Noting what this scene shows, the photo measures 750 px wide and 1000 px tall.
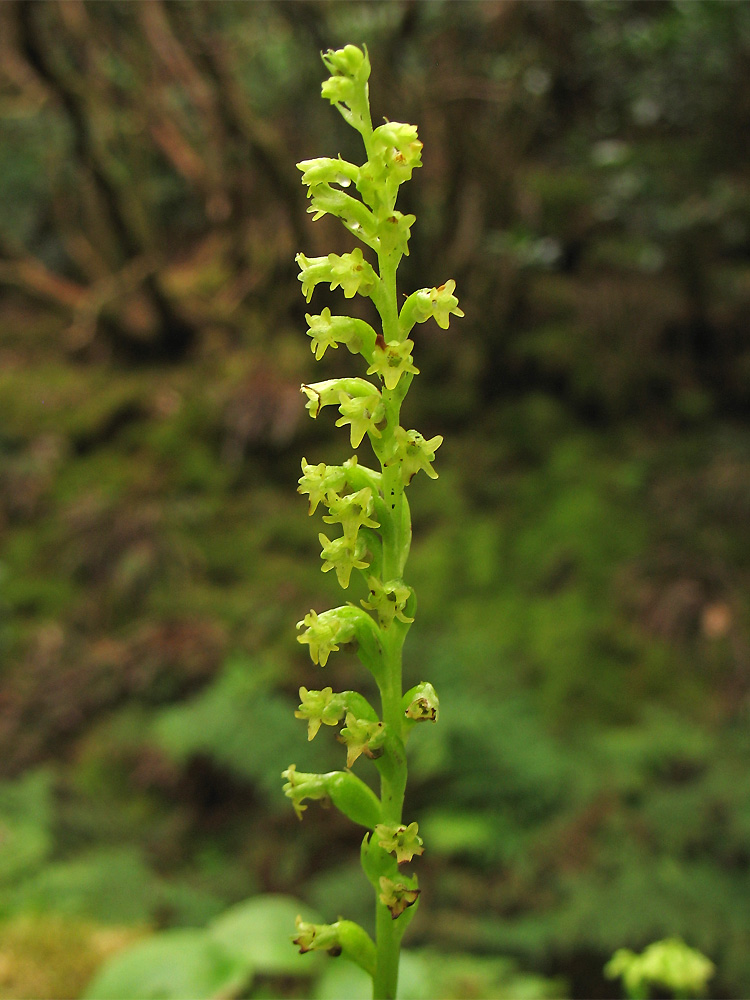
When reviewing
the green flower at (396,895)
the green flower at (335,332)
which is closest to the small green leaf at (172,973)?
the green flower at (396,895)

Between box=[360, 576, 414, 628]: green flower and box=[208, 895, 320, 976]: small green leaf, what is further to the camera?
box=[208, 895, 320, 976]: small green leaf

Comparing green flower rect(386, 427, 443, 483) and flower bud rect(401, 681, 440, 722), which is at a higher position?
green flower rect(386, 427, 443, 483)

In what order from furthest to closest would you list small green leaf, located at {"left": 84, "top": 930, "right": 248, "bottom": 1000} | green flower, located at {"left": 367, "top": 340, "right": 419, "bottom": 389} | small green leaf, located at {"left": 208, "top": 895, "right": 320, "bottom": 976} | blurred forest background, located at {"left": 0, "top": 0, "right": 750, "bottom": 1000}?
1. blurred forest background, located at {"left": 0, "top": 0, "right": 750, "bottom": 1000}
2. small green leaf, located at {"left": 208, "top": 895, "right": 320, "bottom": 976}
3. small green leaf, located at {"left": 84, "top": 930, "right": 248, "bottom": 1000}
4. green flower, located at {"left": 367, "top": 340, "right": 419, "bottom": 389}

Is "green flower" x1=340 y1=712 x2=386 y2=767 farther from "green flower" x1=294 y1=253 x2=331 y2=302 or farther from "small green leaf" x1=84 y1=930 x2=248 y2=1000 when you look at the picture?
"small green leaf" x1=84 y1=930 x2=248 y2=1000

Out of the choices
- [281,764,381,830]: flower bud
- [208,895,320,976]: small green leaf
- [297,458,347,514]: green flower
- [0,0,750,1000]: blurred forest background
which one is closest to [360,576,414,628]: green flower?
[297,458,347,514]: green flower

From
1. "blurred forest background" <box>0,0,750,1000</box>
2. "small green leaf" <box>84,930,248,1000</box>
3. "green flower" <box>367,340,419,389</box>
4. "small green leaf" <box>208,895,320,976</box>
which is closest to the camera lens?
"green flower" <box>367,340,419,389</box>

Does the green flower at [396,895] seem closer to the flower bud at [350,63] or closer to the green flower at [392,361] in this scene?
the green flower at [392,361]
